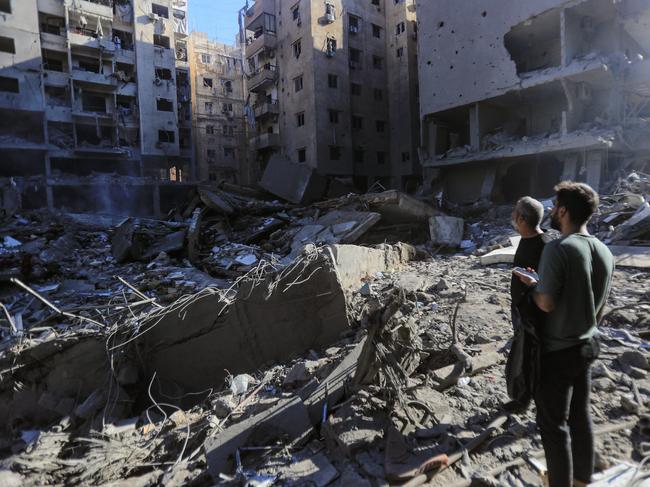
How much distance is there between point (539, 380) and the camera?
6.43ft

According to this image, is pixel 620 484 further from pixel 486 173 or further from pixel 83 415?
pixel 486 173

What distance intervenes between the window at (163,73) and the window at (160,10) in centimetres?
451

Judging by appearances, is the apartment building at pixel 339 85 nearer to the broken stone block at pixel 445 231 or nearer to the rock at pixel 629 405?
the broken stone block at pixel 445 231

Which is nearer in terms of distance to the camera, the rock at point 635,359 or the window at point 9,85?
the rock at point 635,359

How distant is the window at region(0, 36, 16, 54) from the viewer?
77.9 ft

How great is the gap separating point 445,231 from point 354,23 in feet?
72.6

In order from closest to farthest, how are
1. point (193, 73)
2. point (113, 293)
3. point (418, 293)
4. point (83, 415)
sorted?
point (83, 415) → point (418, 293) → point (113, 293) → point (193, 73)

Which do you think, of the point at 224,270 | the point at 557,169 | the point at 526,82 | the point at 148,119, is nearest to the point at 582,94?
the point at 526,82

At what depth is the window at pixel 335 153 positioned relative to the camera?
26.0 m

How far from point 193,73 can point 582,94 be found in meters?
36.3

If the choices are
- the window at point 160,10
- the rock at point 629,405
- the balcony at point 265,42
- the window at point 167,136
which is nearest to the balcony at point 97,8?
the window at point 160,10

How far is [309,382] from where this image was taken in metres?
3.40

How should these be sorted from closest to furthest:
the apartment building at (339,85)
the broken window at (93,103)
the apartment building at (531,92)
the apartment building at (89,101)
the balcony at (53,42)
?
the apartment building at (531,92)
the apartment building at (89,101)
the balcony at (53,42)
the apartment building at (339,85)
the broken window at (93,103)

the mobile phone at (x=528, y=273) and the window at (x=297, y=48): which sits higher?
the window at (x=297, y=48)
